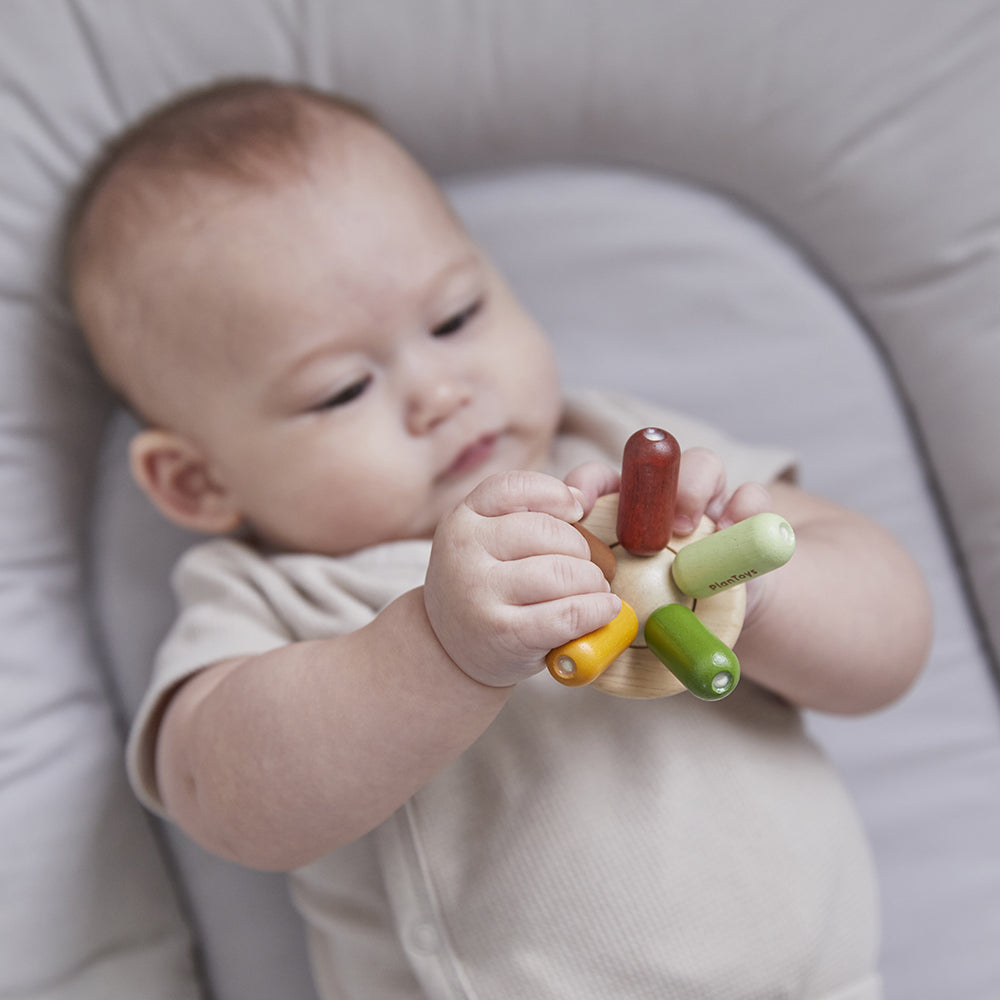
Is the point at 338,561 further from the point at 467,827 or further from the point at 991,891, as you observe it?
the point at 991,891

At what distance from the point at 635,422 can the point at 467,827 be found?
0.45 metres

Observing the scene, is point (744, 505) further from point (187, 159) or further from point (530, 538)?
point (187, 159)

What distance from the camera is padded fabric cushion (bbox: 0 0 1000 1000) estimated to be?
1.10 meters

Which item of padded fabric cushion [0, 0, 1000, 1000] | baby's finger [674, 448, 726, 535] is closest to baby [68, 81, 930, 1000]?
baby's finger [674, 448, 726, 535]

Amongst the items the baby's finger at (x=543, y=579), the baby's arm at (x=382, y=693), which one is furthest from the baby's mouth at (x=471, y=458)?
the baby's finger at (x=543, y=579)

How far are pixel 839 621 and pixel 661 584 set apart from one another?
0.88ft

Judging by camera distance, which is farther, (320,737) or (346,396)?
(346,396)

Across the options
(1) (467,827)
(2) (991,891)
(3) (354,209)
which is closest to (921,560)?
(2) (991,891)

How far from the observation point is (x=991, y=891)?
1.09 m

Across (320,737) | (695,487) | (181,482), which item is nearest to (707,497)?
(695,487)

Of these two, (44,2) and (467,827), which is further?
(44,2)

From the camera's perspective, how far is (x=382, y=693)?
745 millimetres

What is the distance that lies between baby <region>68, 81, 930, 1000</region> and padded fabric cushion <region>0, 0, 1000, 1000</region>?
0.50ft

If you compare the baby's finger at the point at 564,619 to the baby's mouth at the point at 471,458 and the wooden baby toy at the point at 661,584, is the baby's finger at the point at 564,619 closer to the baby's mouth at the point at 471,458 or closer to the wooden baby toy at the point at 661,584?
the wooden baby toy at the point at 661,584
